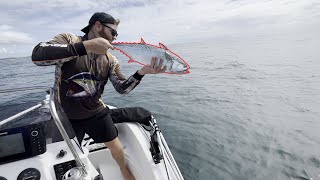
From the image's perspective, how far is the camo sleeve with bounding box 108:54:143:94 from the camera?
9.98ft

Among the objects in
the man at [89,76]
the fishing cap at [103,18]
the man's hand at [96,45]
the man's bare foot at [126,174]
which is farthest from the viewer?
the man's bare foot at [126,174]

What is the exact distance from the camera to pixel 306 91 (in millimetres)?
10422

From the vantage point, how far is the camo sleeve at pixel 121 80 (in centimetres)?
304

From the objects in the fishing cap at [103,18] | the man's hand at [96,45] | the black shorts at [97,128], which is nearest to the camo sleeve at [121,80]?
the black shorts at [97,128]

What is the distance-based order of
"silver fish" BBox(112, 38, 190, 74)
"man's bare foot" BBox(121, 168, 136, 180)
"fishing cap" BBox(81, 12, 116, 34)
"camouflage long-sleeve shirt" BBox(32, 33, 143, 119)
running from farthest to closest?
"man's bare foot" BBox(121, 168, 136, 180) < "camouflage long-sleeve shirt" BBox(32, 33, 143, 119) < "fishing cap" BBox(81, 12, 116, 34) < "silver fish" BBox(112, 38, 190, 74)

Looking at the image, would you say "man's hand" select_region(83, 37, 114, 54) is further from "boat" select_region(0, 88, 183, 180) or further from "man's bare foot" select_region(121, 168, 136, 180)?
"man's bare foot" select_region(121, 168, 136, 180)

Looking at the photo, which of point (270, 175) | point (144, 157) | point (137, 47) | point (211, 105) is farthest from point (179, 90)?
point (137, 47)

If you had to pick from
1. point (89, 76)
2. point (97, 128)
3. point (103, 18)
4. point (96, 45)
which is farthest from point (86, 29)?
point (97, 128)

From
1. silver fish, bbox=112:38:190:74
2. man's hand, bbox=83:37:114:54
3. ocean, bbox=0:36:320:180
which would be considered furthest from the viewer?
ocean, bbox=0:36:320:180

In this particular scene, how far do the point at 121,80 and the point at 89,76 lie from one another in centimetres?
49

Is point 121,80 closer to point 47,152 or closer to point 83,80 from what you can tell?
point 83,80

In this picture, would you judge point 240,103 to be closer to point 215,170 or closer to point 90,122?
point 215,170

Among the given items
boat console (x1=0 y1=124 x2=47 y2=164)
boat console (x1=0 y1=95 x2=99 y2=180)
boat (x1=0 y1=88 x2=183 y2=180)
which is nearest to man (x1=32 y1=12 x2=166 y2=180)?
boat (x1=0 y1=88 x2=183 y2=180)

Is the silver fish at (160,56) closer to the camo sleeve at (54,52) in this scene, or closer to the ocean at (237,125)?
the camo sleeve at (54,52)
